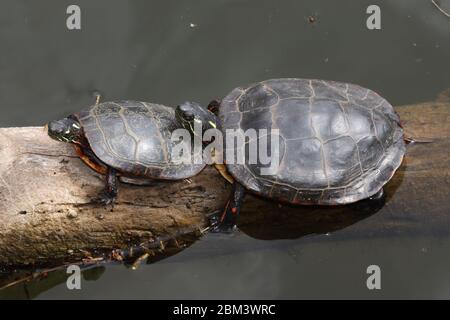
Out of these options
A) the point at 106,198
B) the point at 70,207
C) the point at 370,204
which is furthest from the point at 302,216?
the point at 70,207

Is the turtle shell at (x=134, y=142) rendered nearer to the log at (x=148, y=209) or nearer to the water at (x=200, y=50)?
the log at (x=148, y=209)

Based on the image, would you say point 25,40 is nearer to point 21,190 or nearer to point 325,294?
point 21,190

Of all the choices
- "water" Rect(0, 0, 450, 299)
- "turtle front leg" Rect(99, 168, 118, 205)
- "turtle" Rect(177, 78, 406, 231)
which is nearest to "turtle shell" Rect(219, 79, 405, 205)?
"turtle" Rect(177, 78, 406, 231)

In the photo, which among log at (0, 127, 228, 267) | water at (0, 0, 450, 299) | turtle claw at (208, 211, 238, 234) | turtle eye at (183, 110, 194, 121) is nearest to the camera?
log at (0, 127, 228, 267)

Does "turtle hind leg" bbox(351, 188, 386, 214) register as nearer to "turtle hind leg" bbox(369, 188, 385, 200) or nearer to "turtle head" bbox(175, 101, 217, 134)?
"turtle hind leg" bbox(369, 188, 385, 200)

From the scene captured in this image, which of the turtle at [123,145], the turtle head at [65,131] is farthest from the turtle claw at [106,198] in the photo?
the turtle head at [65,131]
